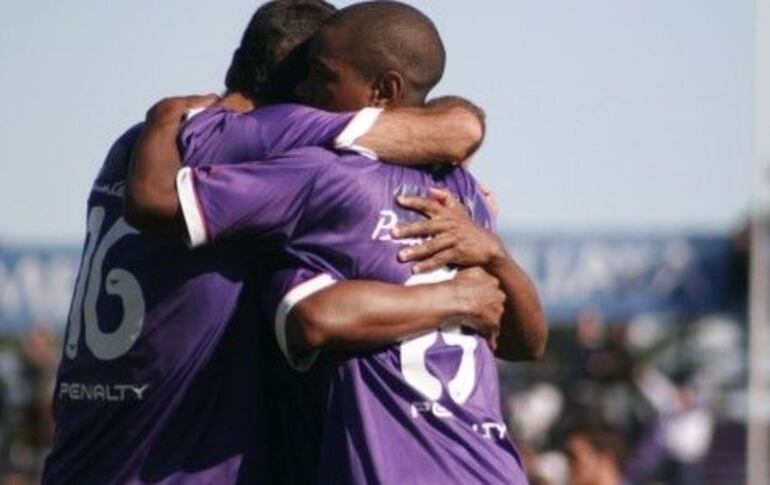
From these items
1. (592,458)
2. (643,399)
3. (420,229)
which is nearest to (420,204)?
(420,229)

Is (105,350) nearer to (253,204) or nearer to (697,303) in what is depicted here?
(253,204)

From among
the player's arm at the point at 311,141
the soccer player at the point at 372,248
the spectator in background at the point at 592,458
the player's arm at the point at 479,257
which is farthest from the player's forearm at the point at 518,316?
the spectator in background at the point at 592,458

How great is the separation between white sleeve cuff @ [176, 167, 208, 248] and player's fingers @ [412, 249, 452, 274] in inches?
22.3

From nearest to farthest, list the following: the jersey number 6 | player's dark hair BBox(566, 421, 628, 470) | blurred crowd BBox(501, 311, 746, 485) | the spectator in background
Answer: the jersey number 6
the spectator in background
player's dark hair BBox(566, 421, 628, 470)
blurred crowd BBox(501, 311, 746, 485)

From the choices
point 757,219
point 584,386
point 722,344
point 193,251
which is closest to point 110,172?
point 193,251

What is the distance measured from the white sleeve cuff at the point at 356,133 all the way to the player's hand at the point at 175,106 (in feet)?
1.36

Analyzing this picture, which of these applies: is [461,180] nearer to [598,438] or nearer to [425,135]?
[425,135]

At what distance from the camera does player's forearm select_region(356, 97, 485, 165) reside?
267 inches

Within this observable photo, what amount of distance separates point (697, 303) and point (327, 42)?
1709 centimetres

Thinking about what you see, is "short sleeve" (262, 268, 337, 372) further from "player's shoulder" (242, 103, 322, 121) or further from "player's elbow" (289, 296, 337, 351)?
"player's shoulder" (242, 103, 322, 121)

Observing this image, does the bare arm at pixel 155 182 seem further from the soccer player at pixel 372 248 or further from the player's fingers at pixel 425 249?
the player's fingers at pixel 425 249

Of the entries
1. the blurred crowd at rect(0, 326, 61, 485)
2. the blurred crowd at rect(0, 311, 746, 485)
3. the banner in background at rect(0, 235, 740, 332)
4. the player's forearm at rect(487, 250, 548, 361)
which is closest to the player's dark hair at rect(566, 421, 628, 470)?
the blurred crowd at rect(0, 311, 746, 485)

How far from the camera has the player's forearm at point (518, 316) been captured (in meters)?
7.04

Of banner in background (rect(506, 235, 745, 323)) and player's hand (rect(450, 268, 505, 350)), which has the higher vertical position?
player's hand (rect(450, 268, 505, 350))
